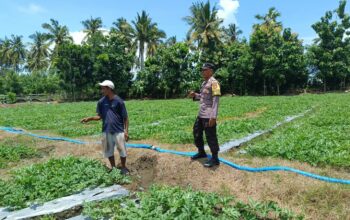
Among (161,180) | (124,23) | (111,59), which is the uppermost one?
(124,23)

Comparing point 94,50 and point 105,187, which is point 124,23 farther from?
point 105,187

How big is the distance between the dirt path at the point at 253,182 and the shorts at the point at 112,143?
60cm

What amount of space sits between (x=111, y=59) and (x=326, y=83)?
82.6 ft

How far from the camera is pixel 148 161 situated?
7684 mm

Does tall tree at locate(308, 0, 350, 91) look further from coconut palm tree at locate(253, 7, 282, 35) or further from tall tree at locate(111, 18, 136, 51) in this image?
tall tree at locate(111, 18, 136, 51)

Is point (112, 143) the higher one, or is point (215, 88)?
point (215, 88)

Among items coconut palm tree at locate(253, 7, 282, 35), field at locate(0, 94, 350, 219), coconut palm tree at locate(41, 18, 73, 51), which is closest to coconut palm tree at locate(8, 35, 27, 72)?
coconut palm tree at locate(41, 18, 73, 51)

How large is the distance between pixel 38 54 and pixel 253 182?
202 ft

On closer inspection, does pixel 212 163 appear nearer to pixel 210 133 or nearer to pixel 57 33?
pixel 210 133

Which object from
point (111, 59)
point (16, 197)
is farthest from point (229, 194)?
point (111, 59)

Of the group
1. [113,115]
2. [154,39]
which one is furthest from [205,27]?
[113,115]

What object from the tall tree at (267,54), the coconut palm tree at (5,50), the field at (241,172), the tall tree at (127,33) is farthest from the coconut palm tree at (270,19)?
the coconut palm tree at (5,50)

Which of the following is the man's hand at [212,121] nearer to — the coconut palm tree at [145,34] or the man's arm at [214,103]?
the man's arm at [214,103]

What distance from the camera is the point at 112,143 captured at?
22.5ft
